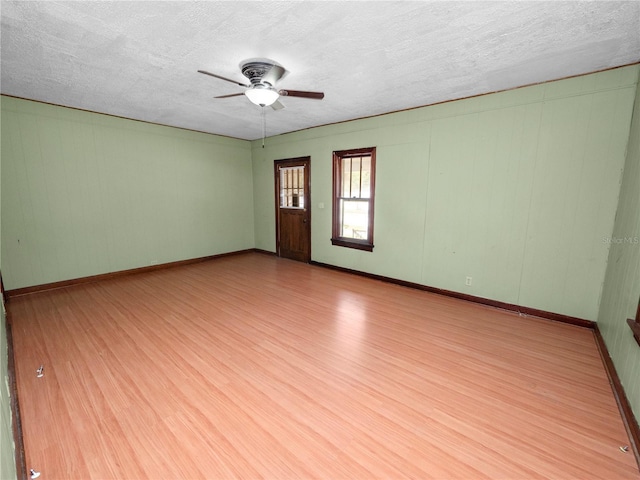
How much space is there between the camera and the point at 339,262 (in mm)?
5414

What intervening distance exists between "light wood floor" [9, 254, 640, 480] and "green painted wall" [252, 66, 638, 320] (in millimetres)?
555

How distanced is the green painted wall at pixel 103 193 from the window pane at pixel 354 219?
281 cm

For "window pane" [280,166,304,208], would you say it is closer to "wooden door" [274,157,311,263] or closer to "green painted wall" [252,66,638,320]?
"wooden door" [274,157,311,263]

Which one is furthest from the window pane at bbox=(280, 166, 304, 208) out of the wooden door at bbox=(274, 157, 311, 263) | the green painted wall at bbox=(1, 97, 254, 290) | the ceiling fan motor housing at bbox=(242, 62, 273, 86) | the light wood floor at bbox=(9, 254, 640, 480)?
the ceiling fan motor housing at bbox=(242, 62, 273, 86)

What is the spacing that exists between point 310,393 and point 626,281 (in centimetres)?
273

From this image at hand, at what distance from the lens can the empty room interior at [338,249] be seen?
5.80ft

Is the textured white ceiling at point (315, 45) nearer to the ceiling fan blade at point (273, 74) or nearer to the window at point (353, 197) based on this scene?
the ceiling fan blade at point (273, 74)

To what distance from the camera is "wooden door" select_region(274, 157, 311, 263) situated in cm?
582

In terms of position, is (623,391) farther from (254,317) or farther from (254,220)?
(254,220)

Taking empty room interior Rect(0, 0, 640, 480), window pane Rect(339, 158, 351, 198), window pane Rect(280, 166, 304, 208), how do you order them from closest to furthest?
empty room interior Rect(0, 0, 640, 480), window pane Rect(339, 158, 351, 198), window pane Rect(280, 166, 304, 208)

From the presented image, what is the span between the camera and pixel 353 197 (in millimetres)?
5109

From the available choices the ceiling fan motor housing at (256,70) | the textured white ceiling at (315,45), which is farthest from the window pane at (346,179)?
the ceiling fan motor housing at (256,70)

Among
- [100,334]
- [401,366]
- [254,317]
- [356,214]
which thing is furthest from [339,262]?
[100,334]

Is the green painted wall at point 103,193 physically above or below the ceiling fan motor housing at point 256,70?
below
